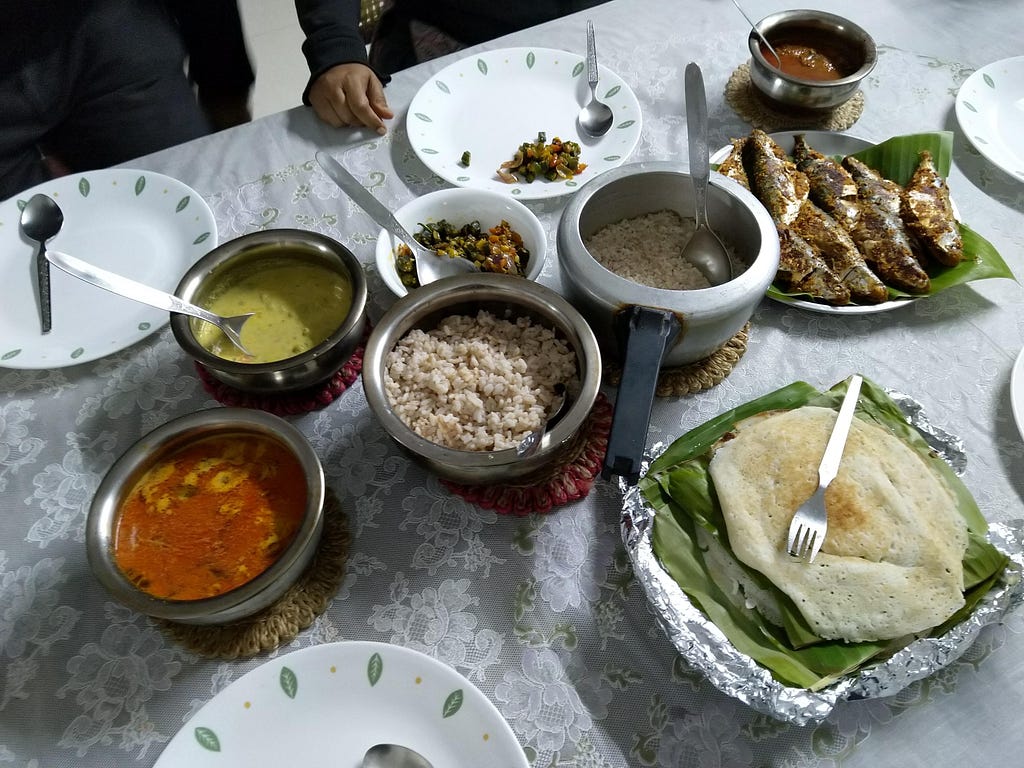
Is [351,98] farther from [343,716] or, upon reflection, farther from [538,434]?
[343,716]

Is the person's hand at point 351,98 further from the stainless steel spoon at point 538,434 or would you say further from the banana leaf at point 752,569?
the banana leaf at point 752,569

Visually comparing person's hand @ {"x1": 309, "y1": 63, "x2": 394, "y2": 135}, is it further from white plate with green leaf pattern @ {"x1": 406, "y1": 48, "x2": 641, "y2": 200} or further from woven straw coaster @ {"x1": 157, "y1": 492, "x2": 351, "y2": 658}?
woven straw coaster @ {"x1": 157, "y1": 492, "x2": 351, "y2": 658}

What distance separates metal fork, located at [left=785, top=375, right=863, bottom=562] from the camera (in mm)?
909

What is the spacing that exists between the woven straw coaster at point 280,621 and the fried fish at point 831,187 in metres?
1.21

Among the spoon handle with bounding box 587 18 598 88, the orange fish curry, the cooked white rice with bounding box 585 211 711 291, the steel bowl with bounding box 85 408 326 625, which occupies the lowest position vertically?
the orange fish curry

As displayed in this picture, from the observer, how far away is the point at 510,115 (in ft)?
5.46

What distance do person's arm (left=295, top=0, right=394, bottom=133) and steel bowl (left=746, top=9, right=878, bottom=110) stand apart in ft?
3.04

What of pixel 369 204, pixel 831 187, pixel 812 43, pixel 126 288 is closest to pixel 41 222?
pixel 126 288

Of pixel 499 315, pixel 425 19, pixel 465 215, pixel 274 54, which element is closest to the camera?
pixel 499 315

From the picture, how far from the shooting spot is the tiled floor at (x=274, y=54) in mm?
3223

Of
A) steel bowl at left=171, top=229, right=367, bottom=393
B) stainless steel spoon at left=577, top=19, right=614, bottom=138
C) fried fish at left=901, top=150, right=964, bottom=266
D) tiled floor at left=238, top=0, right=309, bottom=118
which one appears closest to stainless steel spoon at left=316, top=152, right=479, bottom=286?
steel bowl at left=171, top=229, right=367, bottom=393

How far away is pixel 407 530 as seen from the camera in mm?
1074

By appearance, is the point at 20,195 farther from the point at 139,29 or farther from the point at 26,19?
the point at 139,29

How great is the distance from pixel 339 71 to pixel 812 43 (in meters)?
1.20
